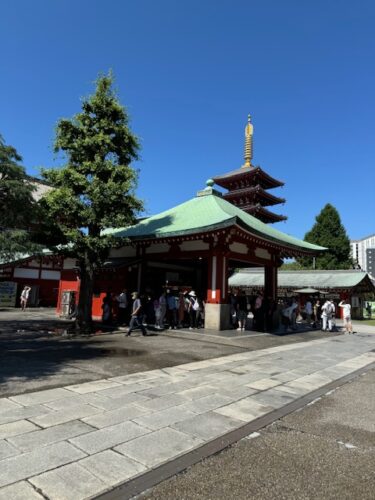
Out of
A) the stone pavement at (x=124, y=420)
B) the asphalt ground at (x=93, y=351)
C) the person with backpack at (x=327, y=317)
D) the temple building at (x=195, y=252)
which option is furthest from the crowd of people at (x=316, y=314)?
the stone pavement at (x=124, y=420)

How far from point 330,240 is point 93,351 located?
1873 inches

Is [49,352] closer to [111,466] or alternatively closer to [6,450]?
[6,450]

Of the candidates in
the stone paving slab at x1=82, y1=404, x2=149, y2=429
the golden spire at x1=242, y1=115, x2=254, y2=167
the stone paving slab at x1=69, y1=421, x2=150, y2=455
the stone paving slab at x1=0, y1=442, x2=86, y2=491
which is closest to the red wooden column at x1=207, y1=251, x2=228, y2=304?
the stone paving slab at x1=82, y1=404, x2=149, y2=429

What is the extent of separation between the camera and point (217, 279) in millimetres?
16047

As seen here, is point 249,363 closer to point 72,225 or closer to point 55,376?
point 55,376

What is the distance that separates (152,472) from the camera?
12.4ft

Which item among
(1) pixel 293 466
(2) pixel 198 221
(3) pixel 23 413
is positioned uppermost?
(2) pixel 198 221

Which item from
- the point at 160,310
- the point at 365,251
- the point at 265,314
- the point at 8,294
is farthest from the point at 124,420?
the point at 365,251

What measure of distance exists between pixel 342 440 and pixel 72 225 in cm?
1194

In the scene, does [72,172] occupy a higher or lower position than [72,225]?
higher

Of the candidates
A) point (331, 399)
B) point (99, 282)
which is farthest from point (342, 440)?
point (99, 282)

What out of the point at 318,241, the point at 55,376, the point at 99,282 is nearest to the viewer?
the point at 55,376

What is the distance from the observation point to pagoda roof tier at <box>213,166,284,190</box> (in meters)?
41.6

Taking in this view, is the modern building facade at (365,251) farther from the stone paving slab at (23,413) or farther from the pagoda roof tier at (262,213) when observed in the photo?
the stone paving slab at (23,413)
